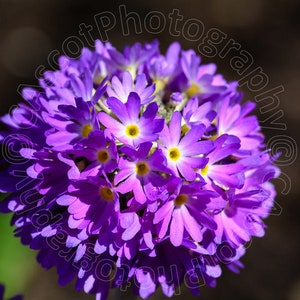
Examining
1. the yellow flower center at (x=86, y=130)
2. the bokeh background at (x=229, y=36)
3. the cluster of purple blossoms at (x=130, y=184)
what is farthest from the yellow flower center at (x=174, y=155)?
the bokeh background at (x=229, y=36)

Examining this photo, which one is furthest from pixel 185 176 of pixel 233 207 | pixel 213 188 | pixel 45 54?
pixel 45 54

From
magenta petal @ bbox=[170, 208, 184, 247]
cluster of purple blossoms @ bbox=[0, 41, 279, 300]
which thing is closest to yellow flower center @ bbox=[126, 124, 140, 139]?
cluster of purple blossoms @ bbox=[0, 41, 279, 300]

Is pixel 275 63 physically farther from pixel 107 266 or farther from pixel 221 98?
pixel 107 266

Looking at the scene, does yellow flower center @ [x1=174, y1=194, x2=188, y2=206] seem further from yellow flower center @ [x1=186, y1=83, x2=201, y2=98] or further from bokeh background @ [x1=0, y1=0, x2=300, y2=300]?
bokeh background @ [x1=0, y1=0, x2=300, y2=300]

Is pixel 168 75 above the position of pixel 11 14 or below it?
below

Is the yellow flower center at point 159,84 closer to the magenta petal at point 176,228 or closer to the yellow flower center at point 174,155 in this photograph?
the yellow flower center at point 174,155

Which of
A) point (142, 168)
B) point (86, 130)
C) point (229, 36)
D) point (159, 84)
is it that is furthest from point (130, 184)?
point (229, 36)

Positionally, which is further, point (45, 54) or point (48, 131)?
point (45, 54)
